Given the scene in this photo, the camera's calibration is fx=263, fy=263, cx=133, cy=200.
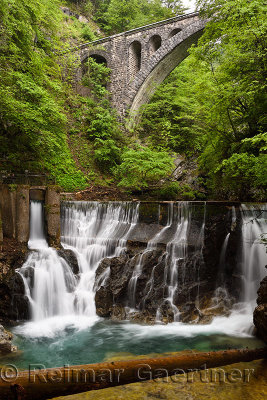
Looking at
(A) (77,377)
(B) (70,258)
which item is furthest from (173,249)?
(A) (77,377)

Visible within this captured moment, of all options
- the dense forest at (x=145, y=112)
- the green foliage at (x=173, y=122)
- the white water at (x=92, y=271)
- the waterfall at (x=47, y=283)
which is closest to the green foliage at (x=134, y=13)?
the dense forest at (x=145, y=112)

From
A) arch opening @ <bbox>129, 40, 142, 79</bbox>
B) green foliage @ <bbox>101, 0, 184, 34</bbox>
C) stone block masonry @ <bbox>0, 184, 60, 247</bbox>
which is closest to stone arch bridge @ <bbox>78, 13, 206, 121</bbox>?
arch opening @ <bbox>129, 40, 142, 79</bbox>

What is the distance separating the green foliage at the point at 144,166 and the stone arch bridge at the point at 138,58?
319 inches

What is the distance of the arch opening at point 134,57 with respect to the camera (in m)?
21.5

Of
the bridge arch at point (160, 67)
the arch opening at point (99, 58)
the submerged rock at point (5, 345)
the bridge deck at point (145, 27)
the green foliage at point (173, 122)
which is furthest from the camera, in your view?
the arch opening at point (99, 58)

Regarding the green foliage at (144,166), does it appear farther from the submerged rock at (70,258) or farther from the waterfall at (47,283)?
the waterfall at (47,283)

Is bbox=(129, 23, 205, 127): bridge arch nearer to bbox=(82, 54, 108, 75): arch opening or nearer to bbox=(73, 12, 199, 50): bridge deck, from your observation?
bbox=(73, 12, 199, 50): bridge deck

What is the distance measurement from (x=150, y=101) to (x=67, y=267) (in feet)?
57.4

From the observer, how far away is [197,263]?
812cm

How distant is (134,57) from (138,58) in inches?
26.8

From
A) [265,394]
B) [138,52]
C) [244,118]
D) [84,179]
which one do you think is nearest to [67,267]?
[265,394]

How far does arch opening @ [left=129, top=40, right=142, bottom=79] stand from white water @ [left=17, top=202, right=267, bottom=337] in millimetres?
15745

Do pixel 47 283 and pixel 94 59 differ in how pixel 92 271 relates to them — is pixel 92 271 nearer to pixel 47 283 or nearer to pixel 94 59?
pixel 47 283

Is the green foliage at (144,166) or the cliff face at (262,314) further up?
the green foliage at (144,166)
